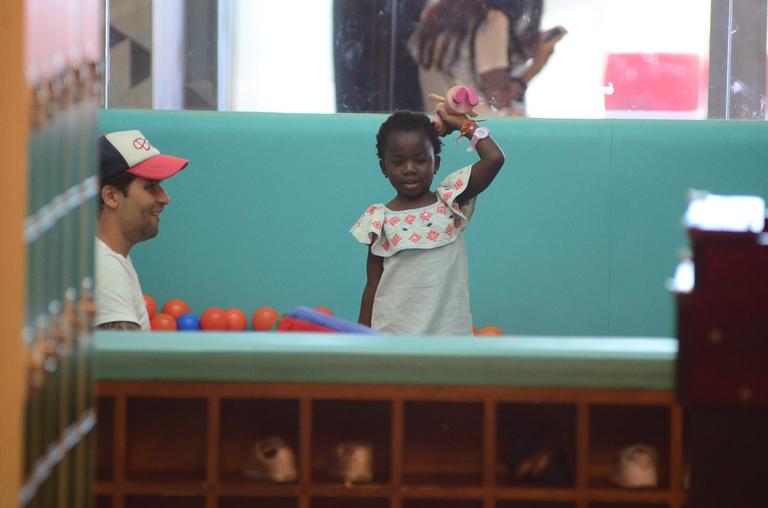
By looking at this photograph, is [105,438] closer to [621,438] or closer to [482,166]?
[621,438]

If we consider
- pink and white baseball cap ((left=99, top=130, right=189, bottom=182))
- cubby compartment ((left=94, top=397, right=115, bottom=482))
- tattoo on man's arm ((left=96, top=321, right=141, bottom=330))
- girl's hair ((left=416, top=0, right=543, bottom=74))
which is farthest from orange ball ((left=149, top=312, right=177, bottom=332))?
cubby compartment ((left=94, top=397, right=115, bottom=482))

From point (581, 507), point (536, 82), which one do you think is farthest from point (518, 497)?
point (536, 82)

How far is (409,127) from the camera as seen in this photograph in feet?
10.1

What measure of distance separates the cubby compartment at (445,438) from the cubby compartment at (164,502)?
0.30 meters

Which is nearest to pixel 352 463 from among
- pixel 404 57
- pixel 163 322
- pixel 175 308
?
pixel 163 322

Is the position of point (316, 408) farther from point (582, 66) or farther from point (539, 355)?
point (582, 66)

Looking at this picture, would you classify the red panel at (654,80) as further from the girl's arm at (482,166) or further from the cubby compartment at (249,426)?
the cubby compartment at (249,426)

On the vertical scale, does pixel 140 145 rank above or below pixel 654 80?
below

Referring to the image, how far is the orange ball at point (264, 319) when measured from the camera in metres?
3.49

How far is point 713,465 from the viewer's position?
1296 millimetres

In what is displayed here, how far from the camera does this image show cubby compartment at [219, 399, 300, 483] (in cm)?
157

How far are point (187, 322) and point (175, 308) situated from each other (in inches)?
4.7

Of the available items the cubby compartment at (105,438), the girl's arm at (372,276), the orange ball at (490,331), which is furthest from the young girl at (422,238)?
the cubby compartment at (105,438)

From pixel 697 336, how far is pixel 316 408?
57 centimetres
